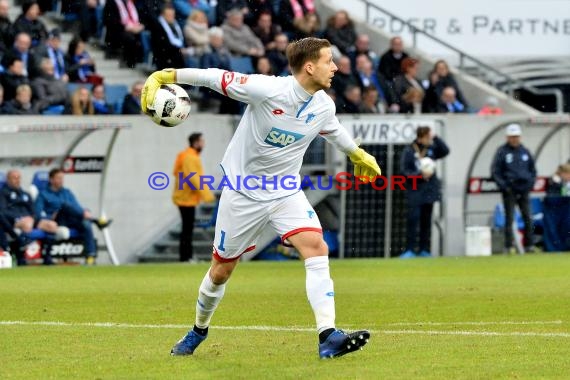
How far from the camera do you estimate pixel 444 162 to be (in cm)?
2667

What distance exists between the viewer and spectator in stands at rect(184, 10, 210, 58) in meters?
27.0

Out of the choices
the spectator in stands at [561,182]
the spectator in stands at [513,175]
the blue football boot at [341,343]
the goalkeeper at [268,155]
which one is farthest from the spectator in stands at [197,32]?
the blue football boot at [341,343]

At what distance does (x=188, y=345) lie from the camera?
991cm

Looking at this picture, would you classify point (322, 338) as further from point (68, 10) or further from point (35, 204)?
point (68, 10)

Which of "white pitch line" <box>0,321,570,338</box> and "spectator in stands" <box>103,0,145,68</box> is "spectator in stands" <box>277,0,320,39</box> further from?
"white pitch line" <box>0,321,570,338</box>

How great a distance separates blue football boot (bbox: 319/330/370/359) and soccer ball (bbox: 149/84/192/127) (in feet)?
6.51

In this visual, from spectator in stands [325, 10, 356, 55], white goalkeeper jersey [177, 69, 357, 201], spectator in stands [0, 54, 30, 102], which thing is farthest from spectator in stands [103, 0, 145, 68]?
white goalkeeper jersey [177, 69, 357, 201]

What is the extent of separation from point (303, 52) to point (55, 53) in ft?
52.6

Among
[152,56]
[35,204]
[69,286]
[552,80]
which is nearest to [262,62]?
[152,56]

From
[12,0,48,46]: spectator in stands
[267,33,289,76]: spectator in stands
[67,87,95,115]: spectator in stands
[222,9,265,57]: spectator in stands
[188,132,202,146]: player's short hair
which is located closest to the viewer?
[188,132,202,146]: player's short hair

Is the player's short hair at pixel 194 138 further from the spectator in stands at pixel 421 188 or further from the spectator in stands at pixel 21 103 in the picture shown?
the spectator in stands at pixel 421 188

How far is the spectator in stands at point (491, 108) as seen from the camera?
91.3ft

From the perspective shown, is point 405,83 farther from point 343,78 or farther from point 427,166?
point 427,166

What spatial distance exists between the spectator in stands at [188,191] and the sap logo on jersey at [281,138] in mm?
13537
